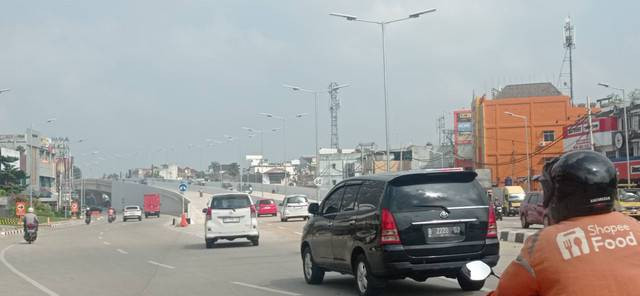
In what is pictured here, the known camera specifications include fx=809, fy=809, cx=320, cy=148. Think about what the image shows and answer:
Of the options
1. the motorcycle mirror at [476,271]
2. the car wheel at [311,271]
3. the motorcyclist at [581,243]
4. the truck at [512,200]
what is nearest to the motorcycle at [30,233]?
the car wheel at [311,271]

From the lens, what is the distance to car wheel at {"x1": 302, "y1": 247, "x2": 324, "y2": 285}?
1388cm

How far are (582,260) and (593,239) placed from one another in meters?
0.09

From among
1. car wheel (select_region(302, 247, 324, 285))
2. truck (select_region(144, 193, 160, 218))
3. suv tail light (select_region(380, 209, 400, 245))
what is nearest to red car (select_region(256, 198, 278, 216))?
truck (select_region(144, 193, 160, 218))

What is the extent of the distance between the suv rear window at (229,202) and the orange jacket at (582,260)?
76.6 feet

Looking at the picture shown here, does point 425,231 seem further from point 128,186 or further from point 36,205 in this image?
point 128,186

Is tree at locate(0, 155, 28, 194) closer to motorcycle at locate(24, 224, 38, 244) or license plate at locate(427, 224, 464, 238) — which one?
motorcycle at locate(24, 224, 38, 244)

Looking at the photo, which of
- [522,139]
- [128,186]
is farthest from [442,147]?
[128,186]

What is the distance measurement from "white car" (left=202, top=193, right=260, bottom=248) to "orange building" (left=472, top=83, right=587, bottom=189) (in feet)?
195

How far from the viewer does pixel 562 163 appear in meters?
3.11

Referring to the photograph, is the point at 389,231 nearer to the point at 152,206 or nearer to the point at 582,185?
the point at 582,185

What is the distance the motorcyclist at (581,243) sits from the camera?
9.24 ft

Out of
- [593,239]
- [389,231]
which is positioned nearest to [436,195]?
[389,231]

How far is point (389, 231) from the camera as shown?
428 inches

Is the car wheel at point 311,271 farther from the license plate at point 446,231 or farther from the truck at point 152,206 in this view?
the truck at point 152,206
